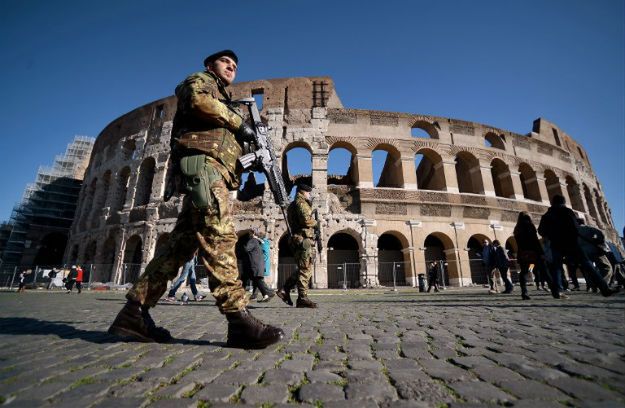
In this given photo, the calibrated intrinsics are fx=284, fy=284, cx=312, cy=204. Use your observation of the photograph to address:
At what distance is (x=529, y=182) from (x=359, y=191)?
13.2 m

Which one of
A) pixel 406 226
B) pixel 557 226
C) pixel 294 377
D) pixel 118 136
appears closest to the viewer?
pixel 294 377

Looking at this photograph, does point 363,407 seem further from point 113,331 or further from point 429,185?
point 429,185

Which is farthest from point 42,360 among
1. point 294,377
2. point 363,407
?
point 363,407

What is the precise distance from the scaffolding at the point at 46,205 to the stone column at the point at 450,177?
113 feet

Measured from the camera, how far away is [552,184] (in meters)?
20.8

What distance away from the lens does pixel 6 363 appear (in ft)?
5.24

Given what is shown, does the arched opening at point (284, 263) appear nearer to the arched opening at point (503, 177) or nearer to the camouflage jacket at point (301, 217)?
the camouflage jacket at point (301, 217)

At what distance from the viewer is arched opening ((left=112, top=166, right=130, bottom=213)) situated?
19.2 metres

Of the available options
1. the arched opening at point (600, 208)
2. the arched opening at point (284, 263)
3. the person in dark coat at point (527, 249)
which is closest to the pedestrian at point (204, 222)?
the person in dark coat at point (527, 249)

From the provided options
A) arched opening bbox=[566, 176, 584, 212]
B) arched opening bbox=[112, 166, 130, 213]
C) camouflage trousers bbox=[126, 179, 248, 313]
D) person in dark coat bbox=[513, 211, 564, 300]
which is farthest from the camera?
arched opening bbox=[566, 176, 584, 212]

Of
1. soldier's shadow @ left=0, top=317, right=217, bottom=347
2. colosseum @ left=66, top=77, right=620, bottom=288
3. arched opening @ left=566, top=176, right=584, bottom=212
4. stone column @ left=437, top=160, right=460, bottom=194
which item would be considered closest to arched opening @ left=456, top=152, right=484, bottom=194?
colosseum @ left=66, top=77, right=620, bottom=288

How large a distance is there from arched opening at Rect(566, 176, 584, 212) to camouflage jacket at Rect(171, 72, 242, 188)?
2728 centimetres

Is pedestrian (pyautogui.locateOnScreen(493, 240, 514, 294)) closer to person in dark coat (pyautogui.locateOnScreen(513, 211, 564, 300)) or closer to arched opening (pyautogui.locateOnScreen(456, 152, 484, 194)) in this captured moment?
person in dark coat (pyautogui.locateOnScreen(513, 211, 564, 300))

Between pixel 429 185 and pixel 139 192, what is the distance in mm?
19250
